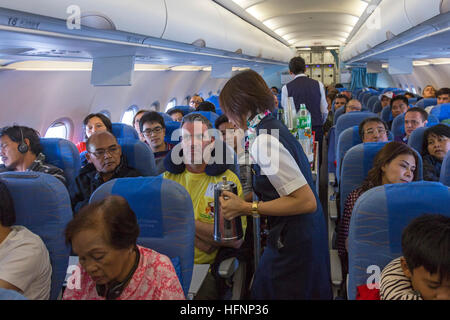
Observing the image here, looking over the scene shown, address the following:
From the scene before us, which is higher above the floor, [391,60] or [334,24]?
[334,24]

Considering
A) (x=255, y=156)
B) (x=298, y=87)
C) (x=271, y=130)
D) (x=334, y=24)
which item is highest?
(x=334, y=24)

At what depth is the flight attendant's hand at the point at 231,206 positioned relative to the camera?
6.25 feet

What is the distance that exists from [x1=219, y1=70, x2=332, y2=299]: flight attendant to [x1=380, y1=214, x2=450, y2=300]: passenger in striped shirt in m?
0.55

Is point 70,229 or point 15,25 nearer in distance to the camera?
point 70,229

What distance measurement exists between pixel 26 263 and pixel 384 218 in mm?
1708

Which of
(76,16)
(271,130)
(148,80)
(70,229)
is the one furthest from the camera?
(148,80)

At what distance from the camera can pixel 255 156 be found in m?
1.89

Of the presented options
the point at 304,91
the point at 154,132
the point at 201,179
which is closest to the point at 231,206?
the point at 201,179

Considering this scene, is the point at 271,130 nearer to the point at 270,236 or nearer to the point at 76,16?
the point at 270,236

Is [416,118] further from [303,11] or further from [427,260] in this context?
[303,11]

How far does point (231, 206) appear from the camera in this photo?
1.91 m

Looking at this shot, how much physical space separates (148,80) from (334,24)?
6.45 meters

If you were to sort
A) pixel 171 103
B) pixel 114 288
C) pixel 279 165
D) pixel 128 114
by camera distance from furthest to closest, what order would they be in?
pixel 171 103, pixel 128 114, pixel 279 165, pixel 114 288
